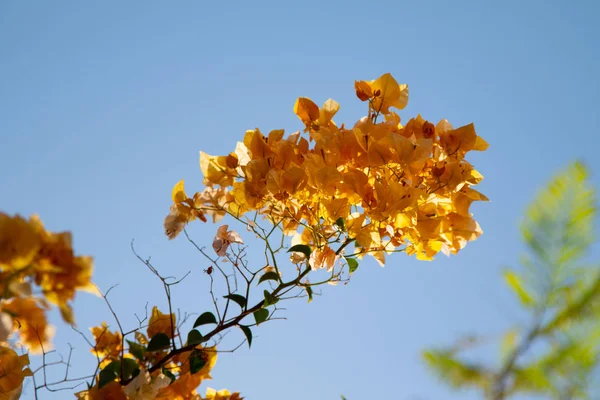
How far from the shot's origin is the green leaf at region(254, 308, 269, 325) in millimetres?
672

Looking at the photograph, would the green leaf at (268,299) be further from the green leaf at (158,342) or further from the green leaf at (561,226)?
the green leaf at (561,226)

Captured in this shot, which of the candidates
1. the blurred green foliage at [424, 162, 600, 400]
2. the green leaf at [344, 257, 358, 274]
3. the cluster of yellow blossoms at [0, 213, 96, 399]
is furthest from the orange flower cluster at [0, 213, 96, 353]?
the blurred green foliage at [424, 162, 600, 400]

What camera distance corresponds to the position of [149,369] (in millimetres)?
654

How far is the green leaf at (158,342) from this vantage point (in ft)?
2.19

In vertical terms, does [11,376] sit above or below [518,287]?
below

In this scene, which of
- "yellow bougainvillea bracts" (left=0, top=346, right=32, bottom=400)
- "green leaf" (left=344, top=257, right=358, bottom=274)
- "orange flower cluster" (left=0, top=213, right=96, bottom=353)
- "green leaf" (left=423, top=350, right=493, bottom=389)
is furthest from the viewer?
"green leaf" (left=423, top=350, right=493, bottom=389)

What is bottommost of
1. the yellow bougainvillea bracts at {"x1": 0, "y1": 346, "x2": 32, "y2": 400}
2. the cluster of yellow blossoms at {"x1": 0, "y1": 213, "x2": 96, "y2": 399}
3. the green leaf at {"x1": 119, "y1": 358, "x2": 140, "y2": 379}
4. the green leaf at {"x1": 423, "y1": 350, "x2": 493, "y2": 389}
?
the cluster of yellow blossoms at {"x1": 0, "y1": 213, "x2": 96, "y2": 399}

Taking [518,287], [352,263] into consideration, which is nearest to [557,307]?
[518,287]

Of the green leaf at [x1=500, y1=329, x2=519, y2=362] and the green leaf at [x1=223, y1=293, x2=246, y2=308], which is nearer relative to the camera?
the green leaf at [x1=223, y1=293, x2=246, y2=308]

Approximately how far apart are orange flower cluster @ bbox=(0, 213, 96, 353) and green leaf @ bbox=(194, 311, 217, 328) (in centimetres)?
34

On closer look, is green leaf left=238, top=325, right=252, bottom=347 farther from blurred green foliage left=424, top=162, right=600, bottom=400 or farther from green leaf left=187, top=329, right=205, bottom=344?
blurred green foliage left=424, top=162, right=600, bottom=400

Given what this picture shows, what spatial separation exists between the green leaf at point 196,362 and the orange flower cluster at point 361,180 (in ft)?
0.52

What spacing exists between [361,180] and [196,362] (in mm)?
288

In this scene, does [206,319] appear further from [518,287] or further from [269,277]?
[518,287]
